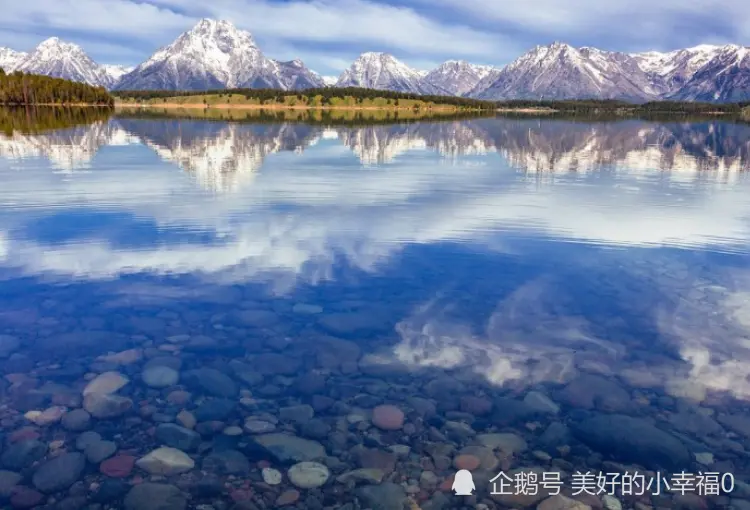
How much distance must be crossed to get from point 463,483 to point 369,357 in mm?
5052

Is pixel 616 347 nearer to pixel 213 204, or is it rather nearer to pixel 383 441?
pixel 383 441

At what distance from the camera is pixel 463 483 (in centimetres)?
951

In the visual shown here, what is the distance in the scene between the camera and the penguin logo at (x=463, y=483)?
9320mm

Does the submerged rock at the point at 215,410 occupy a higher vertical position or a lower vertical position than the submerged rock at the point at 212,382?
lower

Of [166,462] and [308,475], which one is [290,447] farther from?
[166,462]

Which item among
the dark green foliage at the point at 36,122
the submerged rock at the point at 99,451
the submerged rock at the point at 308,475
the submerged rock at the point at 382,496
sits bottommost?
the submerged rock at the point at 382,496

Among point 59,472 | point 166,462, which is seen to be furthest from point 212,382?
point 59,472

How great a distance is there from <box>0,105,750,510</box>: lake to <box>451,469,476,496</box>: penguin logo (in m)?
0.05

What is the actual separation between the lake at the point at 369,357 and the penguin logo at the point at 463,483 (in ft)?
0.15

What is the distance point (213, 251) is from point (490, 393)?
45.5ft

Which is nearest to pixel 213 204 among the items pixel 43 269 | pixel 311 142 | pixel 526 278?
pixel 43 269

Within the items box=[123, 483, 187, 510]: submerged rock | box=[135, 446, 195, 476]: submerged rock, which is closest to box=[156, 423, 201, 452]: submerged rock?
box=[135, 446, 195, 476]: submerged rock

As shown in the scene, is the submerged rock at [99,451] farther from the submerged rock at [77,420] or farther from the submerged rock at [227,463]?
the submerged rock at [227,463]

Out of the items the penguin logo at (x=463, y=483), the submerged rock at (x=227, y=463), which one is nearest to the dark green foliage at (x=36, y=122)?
the submerged rock at (x=227, y=463)
